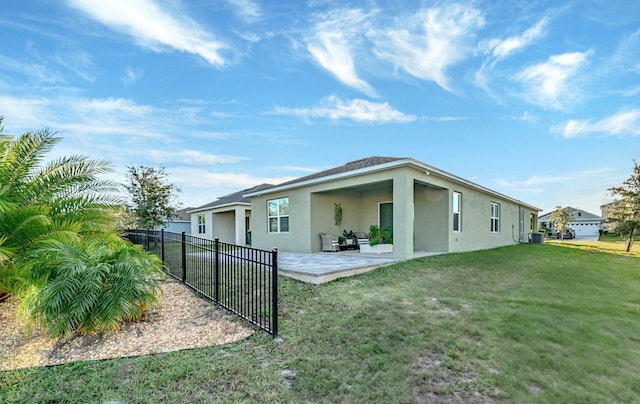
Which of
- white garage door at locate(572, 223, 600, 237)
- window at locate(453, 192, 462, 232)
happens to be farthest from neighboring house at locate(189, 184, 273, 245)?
white garage door at locate(572, 223, 600, 237)

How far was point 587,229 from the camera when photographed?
153 feet

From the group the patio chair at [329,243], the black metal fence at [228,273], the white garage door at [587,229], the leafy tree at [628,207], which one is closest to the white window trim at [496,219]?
the leafy tree at [628,207]

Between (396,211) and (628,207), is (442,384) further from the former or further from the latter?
(628,207)

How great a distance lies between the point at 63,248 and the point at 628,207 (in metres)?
24.9

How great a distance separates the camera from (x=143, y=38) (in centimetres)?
865

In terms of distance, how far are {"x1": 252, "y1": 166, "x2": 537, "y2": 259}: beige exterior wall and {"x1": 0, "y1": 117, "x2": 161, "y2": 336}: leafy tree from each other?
289 inches

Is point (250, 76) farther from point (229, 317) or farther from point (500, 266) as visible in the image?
point (500, 266)

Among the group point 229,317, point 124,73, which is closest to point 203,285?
point 229,317

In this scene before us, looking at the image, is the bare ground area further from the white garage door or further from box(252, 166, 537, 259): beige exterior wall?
the white garage door

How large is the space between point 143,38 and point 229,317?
26.7 ft

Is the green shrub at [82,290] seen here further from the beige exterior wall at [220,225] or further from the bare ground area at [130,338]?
the beige exterior wall at [220,225]

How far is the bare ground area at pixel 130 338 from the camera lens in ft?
11.9

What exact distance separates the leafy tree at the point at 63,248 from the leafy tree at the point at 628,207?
2362cm

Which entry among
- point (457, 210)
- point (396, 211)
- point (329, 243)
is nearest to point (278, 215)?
point (329, 243)
